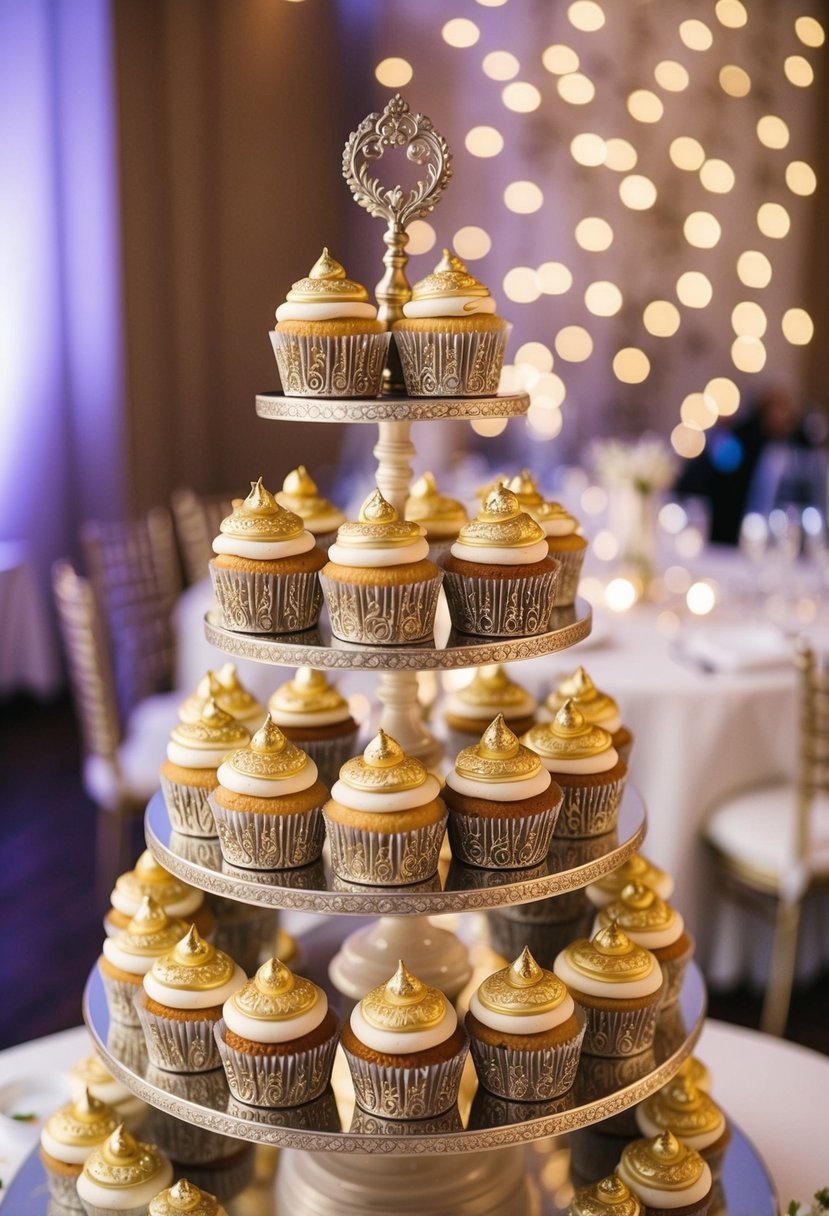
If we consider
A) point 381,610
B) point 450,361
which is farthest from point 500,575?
point 450,361

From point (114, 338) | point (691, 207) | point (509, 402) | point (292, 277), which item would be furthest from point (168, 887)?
point (691, 207)

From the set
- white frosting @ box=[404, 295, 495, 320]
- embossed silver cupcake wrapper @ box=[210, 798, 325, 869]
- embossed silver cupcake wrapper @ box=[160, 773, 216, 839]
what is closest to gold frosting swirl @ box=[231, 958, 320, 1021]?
embossed silver cupcake wrapper @ box=[210, 798, 325, 869]

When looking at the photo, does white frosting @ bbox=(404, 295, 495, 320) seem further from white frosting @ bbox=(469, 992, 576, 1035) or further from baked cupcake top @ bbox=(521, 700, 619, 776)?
white frosting @ bbox=(469, 992, 576, 1035)

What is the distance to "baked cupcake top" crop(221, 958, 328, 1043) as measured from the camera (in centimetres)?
→ 133

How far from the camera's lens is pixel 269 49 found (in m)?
6.14

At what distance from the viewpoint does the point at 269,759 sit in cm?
140

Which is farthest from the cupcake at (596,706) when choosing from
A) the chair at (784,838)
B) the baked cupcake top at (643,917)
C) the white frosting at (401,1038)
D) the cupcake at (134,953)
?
the chair at (784,838)

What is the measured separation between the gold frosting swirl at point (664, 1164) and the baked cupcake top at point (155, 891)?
2.19 ft

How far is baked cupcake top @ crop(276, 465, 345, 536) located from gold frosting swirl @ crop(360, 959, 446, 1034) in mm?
604

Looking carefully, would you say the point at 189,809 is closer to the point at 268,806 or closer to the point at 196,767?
the point at 196,767

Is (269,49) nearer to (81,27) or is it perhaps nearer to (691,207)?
(81,27)

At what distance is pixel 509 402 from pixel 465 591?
0.22 meters

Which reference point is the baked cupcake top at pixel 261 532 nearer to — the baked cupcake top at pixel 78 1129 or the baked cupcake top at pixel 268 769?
the baked cupcake top at pixel 268 769

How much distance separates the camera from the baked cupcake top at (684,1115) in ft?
5.16
